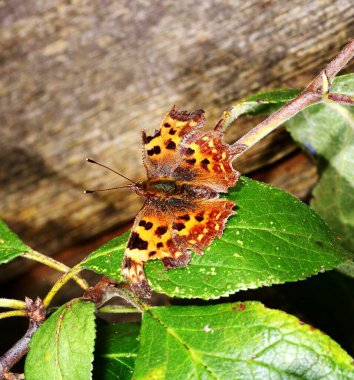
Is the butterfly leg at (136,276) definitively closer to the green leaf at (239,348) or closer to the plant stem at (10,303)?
the green leaf at (239,348)

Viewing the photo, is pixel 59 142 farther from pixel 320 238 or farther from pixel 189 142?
pixel 320 238

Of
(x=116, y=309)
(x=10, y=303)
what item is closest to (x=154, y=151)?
(x=116, y=309)

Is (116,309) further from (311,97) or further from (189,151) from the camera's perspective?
(311,97)

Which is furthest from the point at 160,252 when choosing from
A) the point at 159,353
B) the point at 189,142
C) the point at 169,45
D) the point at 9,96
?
the point at 9,96

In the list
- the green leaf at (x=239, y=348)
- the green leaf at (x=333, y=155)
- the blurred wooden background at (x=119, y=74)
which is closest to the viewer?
the green leaf at (x=239, y=348)

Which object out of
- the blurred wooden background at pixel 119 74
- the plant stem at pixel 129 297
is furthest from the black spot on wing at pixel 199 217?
the blurred wooden background at pixel 119 74

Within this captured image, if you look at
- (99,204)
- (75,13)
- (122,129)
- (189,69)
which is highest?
(75,13)

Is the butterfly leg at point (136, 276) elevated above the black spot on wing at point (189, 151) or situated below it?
below
